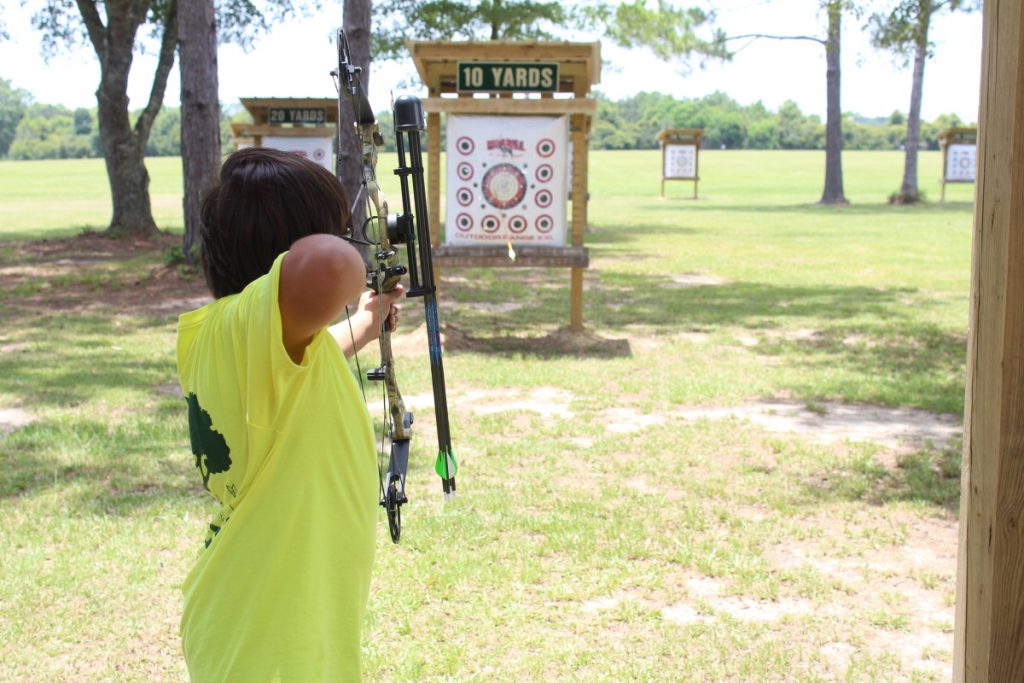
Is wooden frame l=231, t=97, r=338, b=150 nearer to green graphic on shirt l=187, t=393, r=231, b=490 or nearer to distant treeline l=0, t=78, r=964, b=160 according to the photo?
green graphic on shirt l=187, t=393, r=231, b=490

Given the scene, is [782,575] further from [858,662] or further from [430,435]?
[430,435]

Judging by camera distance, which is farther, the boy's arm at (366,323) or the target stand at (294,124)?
the target stand at (294,124)

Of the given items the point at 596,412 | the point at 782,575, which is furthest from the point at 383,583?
the point at 596,412

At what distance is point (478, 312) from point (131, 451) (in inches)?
204

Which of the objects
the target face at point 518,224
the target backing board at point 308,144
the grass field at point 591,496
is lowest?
the grass field at point 591,496

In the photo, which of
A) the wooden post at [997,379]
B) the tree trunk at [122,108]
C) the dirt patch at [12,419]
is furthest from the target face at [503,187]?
the tree trunk at [122,108]

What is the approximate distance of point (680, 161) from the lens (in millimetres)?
37281

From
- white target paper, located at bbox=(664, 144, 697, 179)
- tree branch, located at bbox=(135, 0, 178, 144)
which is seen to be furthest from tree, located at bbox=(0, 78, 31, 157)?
tree branch, located at bbox=(135, 0, 178, 144)

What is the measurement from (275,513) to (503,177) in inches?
266

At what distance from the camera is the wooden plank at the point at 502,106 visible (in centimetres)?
804

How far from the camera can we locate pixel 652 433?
557 cm

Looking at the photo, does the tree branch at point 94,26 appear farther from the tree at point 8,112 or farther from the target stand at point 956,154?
the tree at point 8,112

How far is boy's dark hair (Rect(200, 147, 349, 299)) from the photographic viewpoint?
163cm

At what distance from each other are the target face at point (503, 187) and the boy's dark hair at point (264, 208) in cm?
657
